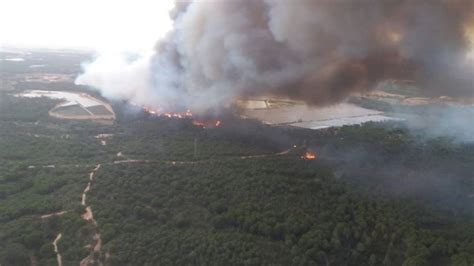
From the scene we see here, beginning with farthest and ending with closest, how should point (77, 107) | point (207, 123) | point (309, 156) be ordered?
1. point (77, 107)
2. point (207, 123)
3. point (309, 156)

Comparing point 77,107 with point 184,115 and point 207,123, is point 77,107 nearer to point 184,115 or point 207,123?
point 184,115

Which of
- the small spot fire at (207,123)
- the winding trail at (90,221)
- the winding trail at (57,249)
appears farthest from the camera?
the small spot fire at (207,123)

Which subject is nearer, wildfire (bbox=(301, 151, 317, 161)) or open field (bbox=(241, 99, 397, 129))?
wildfire (bbox=(301, 151, 317, 161))

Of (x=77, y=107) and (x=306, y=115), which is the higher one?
(x=306, y=115)

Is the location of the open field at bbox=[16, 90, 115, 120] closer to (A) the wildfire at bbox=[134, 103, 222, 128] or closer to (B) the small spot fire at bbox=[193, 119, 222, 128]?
(A) the wildfire at bbox=[134, 103, 222, 128]

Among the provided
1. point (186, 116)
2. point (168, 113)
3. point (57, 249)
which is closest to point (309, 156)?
point (186, 116)

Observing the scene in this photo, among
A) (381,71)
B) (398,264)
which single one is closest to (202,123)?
(381,71)

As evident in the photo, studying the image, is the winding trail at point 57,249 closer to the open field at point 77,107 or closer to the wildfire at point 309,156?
the wildfire at point 309,156

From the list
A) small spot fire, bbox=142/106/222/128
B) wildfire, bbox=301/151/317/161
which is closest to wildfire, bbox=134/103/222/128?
small spot fire, bbox=142/106/222/128

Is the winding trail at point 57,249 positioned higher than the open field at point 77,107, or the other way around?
the open field at point 77,107

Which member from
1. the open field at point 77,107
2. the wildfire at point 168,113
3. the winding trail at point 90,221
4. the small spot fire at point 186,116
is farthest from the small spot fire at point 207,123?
the winding trail at point 90,221

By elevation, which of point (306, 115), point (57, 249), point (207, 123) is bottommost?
point (57, 249)

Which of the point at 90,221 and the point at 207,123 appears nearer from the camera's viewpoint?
the point at 90,221

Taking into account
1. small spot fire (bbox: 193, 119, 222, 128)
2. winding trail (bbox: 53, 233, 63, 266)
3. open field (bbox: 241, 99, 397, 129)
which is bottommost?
winding trail (bbox: 53, 233, 63, 266)
